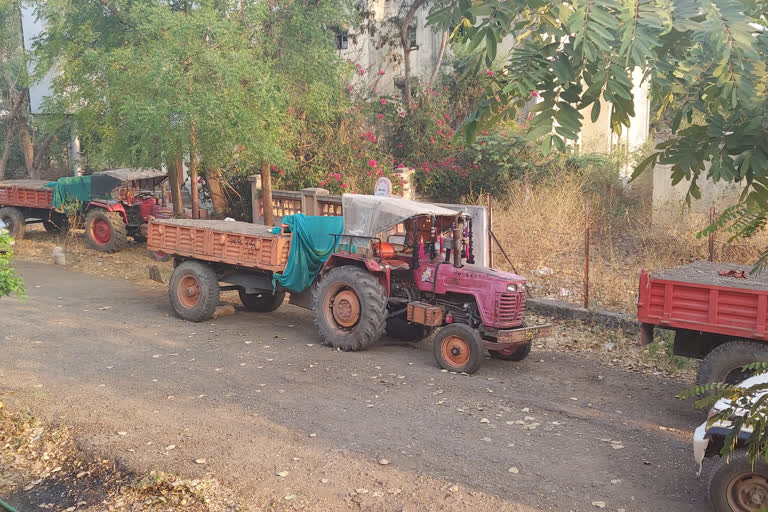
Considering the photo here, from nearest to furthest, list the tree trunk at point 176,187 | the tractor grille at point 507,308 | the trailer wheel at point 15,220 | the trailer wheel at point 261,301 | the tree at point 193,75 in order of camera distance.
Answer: the tractor grille at point 507,308 → the trailer wheel at point 261,301 → the tree at point 193,75 → the tree trunk at point 176,187 → the trailer wheel at point 15,220

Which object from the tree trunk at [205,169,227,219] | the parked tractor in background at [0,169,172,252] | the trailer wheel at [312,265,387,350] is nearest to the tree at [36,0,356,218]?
the tree trunk at [205,169,227,219]

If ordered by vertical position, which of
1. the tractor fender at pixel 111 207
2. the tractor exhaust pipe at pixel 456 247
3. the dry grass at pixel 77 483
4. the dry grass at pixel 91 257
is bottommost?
the dry grass at pixel 77 483

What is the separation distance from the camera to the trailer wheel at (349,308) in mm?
10453

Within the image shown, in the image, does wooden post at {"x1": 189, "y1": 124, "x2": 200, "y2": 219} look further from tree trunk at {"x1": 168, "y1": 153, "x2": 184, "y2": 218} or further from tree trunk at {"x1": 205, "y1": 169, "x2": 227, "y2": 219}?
tree trunk at {"x1": 205, "y1": 169, "x2": 227, "y2": 219}

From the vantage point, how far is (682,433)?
795cm

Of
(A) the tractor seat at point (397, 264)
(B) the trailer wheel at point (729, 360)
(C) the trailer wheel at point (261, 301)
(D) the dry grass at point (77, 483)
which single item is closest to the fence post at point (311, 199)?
(C) the trailer wheel at point (261, 301)

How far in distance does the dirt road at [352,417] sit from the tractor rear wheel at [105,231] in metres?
6.39

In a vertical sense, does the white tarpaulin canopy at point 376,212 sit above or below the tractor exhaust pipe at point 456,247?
above

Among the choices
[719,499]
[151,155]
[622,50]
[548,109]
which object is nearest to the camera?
[622,50]

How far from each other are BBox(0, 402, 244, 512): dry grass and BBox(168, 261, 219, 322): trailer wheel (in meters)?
4.73

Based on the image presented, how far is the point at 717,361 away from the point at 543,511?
10.9 ft

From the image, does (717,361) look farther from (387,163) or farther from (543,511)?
(387,163)

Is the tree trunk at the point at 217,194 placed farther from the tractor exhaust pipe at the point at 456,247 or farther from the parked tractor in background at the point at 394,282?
the tractor exhaust pipe at the point at 456,247

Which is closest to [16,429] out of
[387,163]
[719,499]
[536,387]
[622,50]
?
[536,387]
